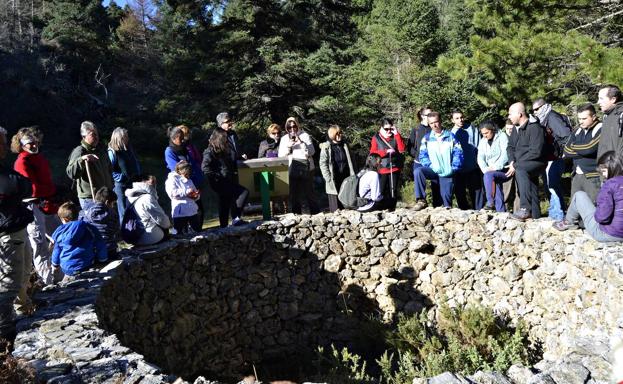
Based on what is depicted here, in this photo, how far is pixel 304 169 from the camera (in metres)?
8.53

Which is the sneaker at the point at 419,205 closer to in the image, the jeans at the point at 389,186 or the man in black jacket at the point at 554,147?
the jeans at the point at 389,186

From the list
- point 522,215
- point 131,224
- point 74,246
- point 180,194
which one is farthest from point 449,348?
point 74,246

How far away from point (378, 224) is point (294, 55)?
6.37 metres

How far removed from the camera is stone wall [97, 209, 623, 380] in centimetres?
641

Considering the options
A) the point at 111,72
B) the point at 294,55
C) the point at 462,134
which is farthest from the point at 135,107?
the point at 462,134

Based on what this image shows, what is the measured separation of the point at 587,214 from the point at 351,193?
3.62 metres

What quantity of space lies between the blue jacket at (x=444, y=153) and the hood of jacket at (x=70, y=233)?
5016 mm

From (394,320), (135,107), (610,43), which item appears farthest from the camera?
(135,107)

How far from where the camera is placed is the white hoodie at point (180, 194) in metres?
7.16

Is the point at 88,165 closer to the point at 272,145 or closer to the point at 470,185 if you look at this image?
the point at 272,145

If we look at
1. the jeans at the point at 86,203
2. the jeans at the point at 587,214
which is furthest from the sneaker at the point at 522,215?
the jeans at the point at 86,203

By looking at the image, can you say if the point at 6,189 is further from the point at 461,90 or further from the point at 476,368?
the point at 461,90

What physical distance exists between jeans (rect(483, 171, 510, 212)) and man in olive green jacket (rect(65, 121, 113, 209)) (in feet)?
17.7

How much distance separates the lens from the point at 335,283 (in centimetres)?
896
